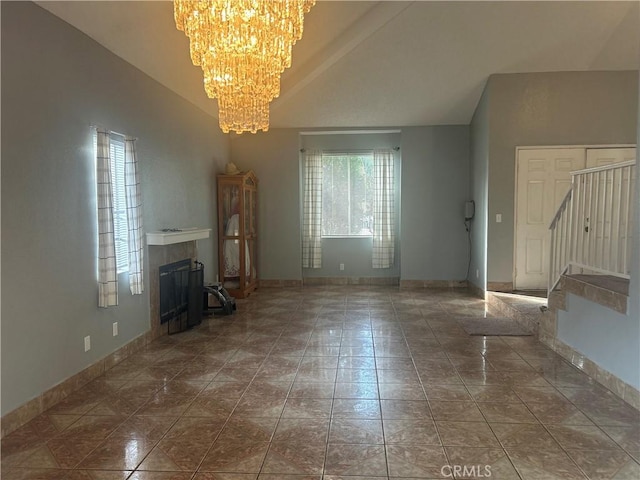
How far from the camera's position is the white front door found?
6.03 metres

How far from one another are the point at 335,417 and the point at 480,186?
16.2ft

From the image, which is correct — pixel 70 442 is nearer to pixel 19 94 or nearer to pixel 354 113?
pixel 19 94

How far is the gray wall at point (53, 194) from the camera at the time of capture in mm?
2699

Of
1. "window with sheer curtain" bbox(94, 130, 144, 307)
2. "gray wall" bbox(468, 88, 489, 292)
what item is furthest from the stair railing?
"window with sheer curtain" bbox(94, 130, 144, 307)

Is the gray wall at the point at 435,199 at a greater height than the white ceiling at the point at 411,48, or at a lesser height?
lesser

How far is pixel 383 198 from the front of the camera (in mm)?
7859

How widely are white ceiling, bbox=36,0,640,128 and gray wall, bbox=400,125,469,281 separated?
677 mm

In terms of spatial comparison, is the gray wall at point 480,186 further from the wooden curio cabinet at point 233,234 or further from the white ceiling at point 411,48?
the wooden curio cabinet at point 233,234

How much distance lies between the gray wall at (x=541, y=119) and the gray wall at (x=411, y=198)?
1.39 m

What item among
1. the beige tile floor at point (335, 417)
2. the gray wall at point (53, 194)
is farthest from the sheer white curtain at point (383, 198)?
the gray wall at point (53, 194)

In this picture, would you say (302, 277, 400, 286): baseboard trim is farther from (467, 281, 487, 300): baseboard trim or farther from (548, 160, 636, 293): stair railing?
(548, 160, 636, 293): stair railing

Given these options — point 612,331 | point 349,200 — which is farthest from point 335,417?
point 349,200

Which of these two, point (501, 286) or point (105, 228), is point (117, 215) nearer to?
point (105, 228)

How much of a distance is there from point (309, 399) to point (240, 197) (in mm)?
4362
